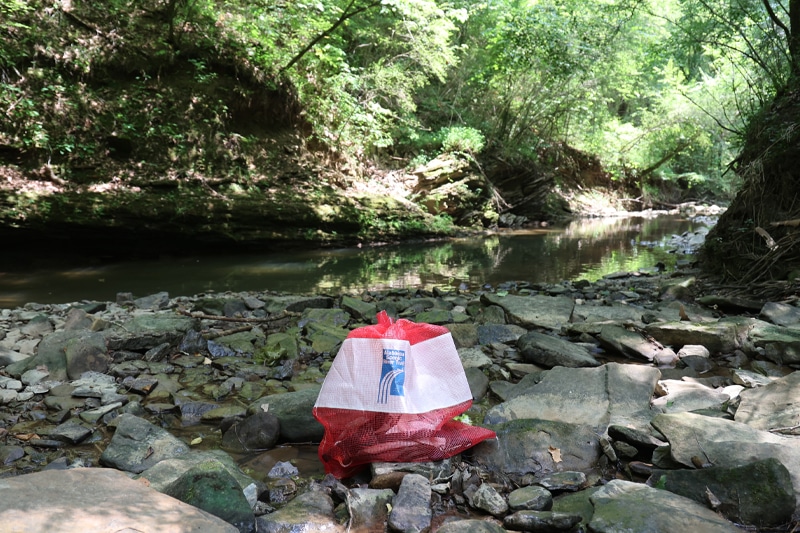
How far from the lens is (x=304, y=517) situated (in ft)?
5.35

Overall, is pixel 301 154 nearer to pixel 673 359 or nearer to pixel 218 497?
pixel 673 359

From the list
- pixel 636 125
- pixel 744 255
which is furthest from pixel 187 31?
pixel 636 125

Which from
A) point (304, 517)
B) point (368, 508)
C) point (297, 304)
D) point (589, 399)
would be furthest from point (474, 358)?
point (297, 304)

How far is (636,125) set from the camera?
26953 millimetres

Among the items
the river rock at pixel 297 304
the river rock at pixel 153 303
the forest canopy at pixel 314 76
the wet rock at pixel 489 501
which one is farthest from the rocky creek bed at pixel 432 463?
the forest canopy at pixel 314 76

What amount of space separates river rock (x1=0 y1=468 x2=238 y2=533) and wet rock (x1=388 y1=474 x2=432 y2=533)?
1.68 feet

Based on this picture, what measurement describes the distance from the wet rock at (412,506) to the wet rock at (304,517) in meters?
0.18

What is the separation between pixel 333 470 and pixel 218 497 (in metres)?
0.49

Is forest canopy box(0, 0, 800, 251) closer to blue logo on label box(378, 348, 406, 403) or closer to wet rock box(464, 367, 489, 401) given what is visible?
wet rock box(464, 367, 489, 401)

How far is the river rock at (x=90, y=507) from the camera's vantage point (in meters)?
1.22

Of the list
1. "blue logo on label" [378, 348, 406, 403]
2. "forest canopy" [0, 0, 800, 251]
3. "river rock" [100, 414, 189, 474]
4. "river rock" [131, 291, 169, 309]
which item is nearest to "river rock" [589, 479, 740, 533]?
"blue logo on label" [378, 348, 406, 403]

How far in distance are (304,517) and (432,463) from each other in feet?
1.62

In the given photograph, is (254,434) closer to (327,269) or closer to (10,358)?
(10,358)

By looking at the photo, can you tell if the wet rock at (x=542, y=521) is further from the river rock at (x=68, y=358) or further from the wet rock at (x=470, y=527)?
the river rock at (x=68, y=358)
